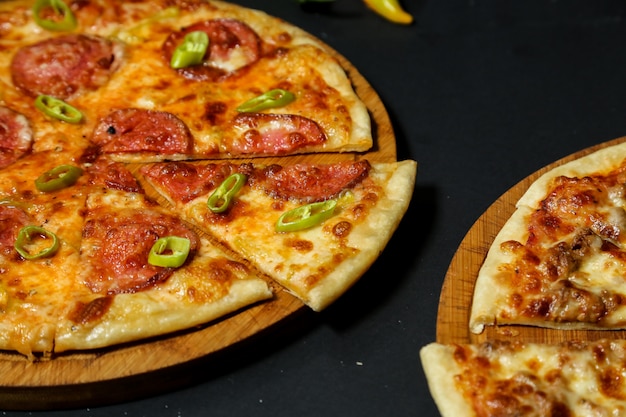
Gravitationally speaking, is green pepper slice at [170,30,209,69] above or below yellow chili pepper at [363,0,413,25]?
below

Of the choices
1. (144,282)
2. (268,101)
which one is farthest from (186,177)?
(144,282)

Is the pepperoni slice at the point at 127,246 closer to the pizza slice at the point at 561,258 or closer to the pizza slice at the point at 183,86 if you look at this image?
the pizza slice at the point at 183,86

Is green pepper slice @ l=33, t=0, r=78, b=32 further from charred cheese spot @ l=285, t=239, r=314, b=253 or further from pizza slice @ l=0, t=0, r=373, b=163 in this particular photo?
charred cheese spot @ l=285, t=239, r=314, b=253

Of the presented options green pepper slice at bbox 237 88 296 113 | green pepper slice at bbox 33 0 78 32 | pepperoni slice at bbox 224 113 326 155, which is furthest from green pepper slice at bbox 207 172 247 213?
green pepper slice at bbox 33 0 78 32

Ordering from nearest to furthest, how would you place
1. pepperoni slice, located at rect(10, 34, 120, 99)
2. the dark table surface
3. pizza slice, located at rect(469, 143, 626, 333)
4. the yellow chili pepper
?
pizza slice, located at rect(469, 143, 626, 333)
the dark table surface
pepperoni slice, located at rect(10, 34, 120, 99)
the yellow chili pepper

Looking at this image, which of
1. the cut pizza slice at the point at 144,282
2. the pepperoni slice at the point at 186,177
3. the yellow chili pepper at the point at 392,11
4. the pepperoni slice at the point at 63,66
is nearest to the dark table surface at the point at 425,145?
the yellow chili pepper at the point at 392,11

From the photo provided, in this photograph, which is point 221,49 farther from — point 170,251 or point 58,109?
point 170,251
